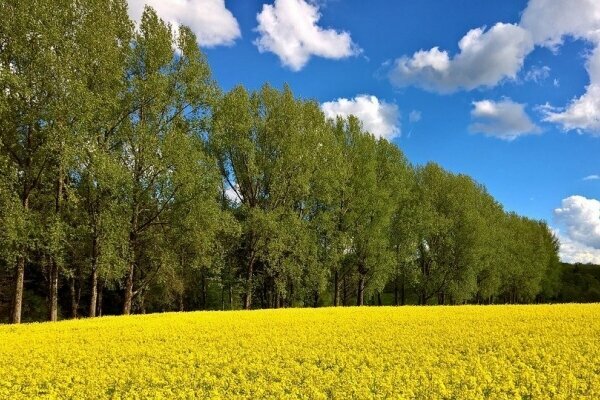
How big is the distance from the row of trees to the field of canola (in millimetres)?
8910

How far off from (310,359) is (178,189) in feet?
70.7

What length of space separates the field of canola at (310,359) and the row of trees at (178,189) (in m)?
8.91

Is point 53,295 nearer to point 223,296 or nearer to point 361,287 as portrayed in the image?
point 361,287

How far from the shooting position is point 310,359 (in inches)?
567

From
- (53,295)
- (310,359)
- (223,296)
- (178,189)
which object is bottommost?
(223,296)

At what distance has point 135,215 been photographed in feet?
109

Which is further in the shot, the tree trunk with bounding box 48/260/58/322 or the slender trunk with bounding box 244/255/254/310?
the slender trunk with bounding box 244/255/254/310

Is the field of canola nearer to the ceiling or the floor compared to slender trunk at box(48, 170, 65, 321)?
nearer to the floor

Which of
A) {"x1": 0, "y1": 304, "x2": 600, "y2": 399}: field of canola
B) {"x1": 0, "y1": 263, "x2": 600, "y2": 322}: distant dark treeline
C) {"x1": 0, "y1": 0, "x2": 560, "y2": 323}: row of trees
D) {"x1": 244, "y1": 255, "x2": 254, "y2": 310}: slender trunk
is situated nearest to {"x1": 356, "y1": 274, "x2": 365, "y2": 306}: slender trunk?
{"x1": 0, "y1": 0, "x2": 560, "y2": 323}: row of trees

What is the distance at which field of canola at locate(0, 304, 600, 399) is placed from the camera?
11.0m

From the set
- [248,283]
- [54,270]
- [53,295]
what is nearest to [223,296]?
[248,283]

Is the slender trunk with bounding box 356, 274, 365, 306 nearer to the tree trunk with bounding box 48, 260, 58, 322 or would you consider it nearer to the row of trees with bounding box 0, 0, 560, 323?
the row of trees with bounding box 0, 0, 560, 323

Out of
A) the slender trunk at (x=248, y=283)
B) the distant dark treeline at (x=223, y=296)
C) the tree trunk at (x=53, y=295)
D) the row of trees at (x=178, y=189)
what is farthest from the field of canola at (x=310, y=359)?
the distant dark treeline at (x=223, y=296)

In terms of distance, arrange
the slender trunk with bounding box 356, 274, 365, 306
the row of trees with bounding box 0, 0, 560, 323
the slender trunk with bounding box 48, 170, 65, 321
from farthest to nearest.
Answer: the slender trunk with bounding box 356, 274, 365, 306
the slender trunk with bounding box 48, 170, 65, 321
the row of trees with bounding box 0, 0, 560, 323
